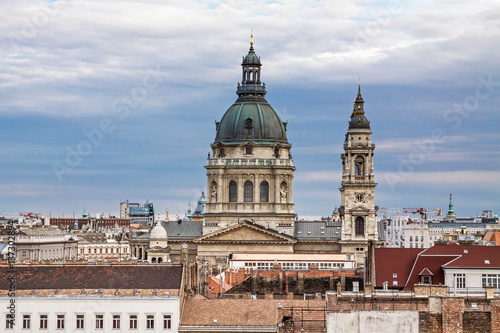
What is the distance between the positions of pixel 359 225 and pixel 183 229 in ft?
91.7

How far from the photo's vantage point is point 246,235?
174 meters

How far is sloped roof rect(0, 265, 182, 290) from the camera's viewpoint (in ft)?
271

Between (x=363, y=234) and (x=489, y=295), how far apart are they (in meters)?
114

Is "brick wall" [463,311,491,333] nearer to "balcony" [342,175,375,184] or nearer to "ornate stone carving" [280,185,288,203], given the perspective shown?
"balcony" [342,175,375,184]

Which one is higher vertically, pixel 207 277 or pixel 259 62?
pixel 259 62

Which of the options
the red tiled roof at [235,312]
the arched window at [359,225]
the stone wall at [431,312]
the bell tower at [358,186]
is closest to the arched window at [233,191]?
the bell tower at [358,186]

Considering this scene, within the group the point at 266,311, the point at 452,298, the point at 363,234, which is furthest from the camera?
the point at 363,234

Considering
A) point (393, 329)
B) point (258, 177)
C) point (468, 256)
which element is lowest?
point (393, 329)

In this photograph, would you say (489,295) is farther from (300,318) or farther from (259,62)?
(259,62)

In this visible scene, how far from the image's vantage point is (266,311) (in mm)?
78812

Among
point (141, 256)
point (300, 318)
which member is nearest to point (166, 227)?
point (141, 256)

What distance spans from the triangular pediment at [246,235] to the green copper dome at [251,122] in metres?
15.5

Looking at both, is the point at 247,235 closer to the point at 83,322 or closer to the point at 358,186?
the point at 358,186

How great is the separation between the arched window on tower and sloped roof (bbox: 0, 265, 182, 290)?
297 feet
